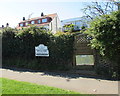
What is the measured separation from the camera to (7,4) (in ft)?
25.0

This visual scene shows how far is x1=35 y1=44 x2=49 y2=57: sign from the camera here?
8725 mm

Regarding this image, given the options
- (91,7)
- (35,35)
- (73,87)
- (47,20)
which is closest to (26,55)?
(35,35)

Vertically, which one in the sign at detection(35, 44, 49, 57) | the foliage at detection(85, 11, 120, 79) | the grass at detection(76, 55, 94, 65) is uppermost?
the foliage at detection(85, 11, 120, 79)

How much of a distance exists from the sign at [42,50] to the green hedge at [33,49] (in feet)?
0.74

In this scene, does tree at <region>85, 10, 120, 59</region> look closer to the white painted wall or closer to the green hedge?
the green hedge

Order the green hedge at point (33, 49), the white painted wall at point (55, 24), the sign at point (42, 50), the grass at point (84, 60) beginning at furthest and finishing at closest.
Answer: the white painted wall at point (55, 24), the sign at point (42, 50), the green hedge at point (33, 49), the grass at point (84, 60)

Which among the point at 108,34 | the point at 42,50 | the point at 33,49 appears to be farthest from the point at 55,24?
the point at 108,34

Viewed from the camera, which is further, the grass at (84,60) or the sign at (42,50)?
the sign at (42,50)

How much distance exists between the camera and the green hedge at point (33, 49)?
808 centimetres

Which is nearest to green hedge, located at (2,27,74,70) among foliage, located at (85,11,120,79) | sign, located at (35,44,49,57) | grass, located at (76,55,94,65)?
sign, located at (35,44,49,57)

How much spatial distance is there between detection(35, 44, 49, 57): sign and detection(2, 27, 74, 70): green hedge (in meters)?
0.23

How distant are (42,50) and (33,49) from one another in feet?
2.82

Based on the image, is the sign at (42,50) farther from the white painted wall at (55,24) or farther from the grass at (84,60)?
the white painted wall at (55,24)

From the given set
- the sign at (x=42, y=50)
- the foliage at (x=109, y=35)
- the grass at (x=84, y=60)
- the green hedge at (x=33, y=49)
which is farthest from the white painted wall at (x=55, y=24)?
the foliage at (x=109, y=35)
